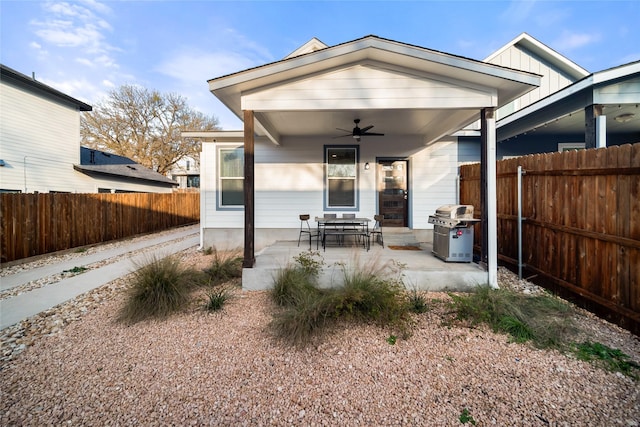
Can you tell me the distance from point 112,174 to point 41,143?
310 centimetres

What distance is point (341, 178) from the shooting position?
7691 millimetres

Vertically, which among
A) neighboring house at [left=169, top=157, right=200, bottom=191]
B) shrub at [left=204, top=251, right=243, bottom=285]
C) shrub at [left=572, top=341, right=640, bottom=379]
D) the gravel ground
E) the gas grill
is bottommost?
the gravel ground

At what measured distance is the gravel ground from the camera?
2010mm

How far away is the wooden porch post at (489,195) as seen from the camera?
14.4 ft

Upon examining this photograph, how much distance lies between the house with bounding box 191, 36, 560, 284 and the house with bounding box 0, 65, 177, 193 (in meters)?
8.17

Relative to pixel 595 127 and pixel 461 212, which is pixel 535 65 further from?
pixel 461 212

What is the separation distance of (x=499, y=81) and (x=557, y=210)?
2.13 m

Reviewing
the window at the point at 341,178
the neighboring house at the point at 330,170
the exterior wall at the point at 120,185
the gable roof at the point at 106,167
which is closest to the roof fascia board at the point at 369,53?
the neighboring house at the point at 330,170

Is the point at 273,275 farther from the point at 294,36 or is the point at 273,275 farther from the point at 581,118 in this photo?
the point at 294,36

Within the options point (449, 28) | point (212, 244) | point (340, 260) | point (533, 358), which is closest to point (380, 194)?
point (340, 260)

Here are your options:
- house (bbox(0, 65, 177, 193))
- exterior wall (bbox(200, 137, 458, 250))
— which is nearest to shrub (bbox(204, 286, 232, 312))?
exterior wall (bbox(200, 137, 458, 250))

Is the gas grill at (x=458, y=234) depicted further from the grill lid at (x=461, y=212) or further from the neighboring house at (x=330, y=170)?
the neighboring house at (x=330, y=170)

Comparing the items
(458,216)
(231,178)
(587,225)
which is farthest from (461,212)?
(231,178)

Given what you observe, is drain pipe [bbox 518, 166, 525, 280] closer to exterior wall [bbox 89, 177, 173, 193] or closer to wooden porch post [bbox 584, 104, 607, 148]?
wooden porch post [bbox 584, 104, 607, 148]
